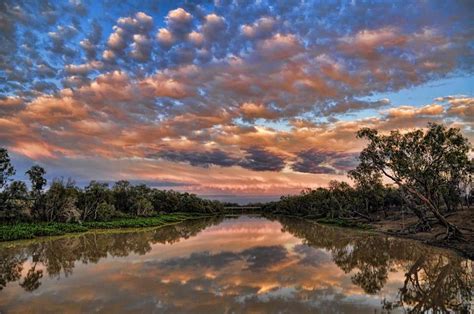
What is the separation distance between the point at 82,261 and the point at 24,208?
2694 cm

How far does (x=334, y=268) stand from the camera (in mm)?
19250

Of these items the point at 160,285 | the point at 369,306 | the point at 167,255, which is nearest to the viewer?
the point at 369,306

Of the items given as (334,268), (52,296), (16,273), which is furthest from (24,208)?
(334,268)

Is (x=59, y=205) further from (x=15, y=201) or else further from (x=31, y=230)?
(x=31, y=230)

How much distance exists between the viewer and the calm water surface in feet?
→ 37.8

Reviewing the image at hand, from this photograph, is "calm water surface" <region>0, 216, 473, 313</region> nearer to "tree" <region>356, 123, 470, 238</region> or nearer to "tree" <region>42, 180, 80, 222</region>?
"tree" <region>356, 123, 470, 238</region>

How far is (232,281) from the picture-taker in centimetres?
1532

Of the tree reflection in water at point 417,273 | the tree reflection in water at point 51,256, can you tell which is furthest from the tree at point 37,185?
the tree reflection in water at point 417,273

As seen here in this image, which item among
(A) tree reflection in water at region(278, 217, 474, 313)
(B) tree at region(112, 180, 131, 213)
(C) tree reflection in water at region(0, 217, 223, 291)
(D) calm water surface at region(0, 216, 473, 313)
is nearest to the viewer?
(D) calm water surface at region(0, 216, 473, 313)

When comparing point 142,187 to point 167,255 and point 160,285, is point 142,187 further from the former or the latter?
point 160,285

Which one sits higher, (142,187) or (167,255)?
(142,187)

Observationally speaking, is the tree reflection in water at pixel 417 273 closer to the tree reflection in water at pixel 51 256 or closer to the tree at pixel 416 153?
the tree at pixel 416 153

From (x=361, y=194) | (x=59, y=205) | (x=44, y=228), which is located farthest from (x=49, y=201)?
(x=361, y=194)

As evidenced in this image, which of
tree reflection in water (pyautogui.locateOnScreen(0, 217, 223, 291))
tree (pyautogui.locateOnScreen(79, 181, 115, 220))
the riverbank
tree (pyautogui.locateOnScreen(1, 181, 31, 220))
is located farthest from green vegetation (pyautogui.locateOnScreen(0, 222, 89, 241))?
the riverbank
